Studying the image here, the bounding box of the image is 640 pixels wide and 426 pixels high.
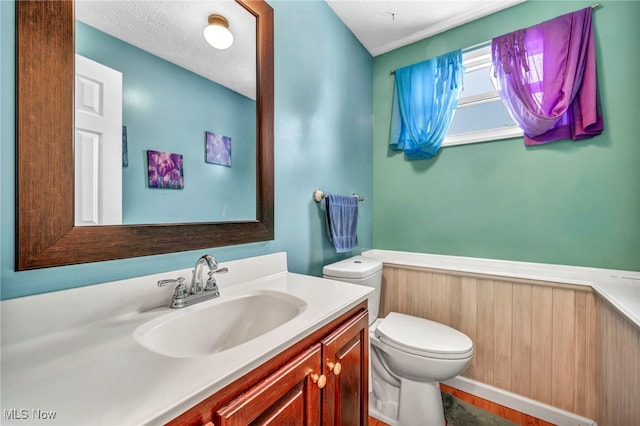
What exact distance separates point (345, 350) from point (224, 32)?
1.33m

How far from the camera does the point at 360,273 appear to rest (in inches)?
57.8

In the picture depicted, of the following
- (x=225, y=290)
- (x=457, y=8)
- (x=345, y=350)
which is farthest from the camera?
(x=457, y=8)

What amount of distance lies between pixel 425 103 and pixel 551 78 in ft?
2.32

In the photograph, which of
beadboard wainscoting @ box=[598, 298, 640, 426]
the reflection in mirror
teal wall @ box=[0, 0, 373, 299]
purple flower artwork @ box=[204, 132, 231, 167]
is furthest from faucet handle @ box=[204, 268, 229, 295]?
beadboard wainscoting @ box=[598, 298, 640, 426]

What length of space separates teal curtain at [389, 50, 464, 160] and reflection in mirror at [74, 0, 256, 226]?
128 cm

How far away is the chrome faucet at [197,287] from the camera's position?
0.83m

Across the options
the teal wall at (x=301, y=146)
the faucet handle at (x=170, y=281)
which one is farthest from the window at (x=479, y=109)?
the faucet handle at (x=170, y=281)

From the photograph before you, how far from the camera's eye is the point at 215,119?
1.03 meters

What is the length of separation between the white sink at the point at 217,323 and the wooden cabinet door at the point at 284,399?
0.18 m

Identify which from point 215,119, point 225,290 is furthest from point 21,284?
point 215,119

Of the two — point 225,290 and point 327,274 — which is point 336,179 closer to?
point 327,274

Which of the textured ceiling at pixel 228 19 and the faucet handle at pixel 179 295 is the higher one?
the textured ceiling at pixel 228 19

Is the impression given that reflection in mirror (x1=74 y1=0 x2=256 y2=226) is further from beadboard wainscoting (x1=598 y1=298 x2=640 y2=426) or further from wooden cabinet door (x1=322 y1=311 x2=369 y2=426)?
beadboard wainscoting (x1=598 y1=298 x2=640 y2=426)

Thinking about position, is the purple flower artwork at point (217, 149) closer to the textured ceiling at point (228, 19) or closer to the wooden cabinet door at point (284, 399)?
the textured ceiling at point (228, 19)
